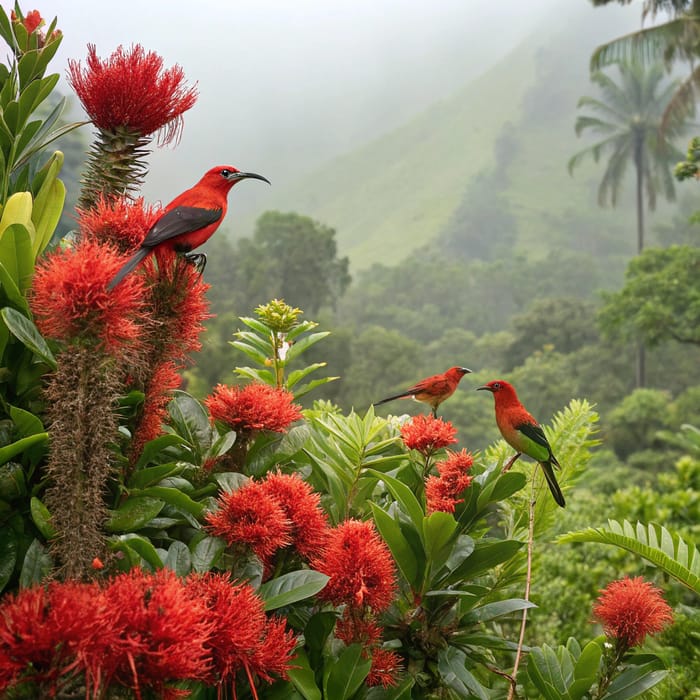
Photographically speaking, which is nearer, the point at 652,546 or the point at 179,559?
the point at 179,559

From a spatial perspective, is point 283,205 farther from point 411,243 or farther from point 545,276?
point 545,276

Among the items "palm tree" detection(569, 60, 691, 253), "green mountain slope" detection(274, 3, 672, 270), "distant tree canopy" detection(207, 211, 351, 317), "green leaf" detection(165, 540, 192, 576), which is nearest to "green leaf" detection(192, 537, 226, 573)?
"green leaf" detection(165, 540, 192, 576)

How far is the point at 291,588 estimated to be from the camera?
47cm

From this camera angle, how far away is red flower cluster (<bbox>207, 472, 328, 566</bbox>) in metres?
0.45

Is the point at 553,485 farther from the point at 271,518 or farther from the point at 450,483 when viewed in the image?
the point at 271,518

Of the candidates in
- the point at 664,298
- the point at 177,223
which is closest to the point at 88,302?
the point at 177,223

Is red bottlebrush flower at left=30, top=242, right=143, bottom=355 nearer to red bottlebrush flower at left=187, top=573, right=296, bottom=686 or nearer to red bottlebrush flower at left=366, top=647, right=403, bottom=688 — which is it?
red bottlebrush flower at left=187, top=573, right=296, bottom=686

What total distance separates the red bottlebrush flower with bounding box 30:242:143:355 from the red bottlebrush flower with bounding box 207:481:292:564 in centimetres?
14

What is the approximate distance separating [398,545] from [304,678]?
12cm

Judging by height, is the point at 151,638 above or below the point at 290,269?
below

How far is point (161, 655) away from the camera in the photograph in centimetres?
30

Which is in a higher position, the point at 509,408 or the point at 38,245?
the point at 38,245

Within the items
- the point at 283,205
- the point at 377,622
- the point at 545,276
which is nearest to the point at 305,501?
the point at 377,622

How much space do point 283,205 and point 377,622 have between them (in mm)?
52813
